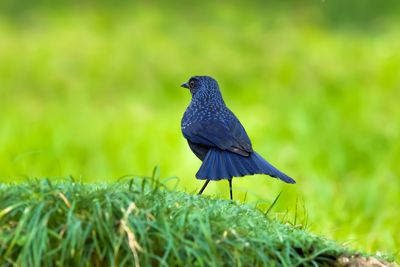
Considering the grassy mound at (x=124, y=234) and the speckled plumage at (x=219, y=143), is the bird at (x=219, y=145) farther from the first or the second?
the grassy mound at (x=124, y=234)

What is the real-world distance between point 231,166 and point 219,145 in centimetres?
15

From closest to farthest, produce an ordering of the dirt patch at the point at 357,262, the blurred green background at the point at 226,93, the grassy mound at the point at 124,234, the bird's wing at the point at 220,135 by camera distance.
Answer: the grassy mound at the point at 124,234 < the dirt patch at the point at 357,262 < the bird's wing at the point at 220,135 < the blurred green background at the point at 226,93

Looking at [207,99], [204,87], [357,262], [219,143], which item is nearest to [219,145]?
[219,143]

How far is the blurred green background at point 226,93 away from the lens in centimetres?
810

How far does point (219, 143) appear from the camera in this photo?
5203 mm

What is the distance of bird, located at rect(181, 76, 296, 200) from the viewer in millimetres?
5012

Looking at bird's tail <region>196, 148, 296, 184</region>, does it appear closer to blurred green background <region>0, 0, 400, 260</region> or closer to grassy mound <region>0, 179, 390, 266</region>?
grassy mound <region>0, 179, 390, 266</region>

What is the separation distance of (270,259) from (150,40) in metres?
8.54

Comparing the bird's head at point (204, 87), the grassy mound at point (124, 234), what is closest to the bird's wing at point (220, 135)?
the bird's head at point (204, 87)

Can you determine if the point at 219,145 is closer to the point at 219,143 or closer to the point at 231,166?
the point at 219,143

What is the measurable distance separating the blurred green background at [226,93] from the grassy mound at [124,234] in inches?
80.3

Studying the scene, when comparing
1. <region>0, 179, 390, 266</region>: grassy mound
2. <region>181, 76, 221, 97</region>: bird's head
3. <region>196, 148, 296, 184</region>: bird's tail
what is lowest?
<region>0, 179, 390, 266</region>: grassy mound

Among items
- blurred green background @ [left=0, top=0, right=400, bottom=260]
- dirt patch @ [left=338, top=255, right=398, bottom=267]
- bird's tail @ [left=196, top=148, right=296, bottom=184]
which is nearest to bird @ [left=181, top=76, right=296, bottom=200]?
bird's tail @ [left=196, top=148, right=296, bottom=184]

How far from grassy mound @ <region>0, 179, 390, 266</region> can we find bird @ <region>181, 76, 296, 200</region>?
2.39 feet
